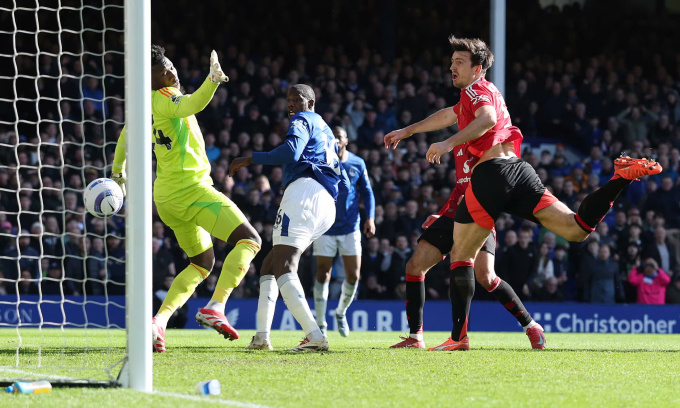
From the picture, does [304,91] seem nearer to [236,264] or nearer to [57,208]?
[236,264]

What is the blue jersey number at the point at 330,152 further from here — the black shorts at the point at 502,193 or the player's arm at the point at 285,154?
the black shorts at the point at 502,193

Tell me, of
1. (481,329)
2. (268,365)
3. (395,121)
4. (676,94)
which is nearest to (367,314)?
(481,329)

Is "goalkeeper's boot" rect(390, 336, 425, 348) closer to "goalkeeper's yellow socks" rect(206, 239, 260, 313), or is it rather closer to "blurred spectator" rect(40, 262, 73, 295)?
"goalkeeper's yellow socks" rect(206, 239, 260, 313)

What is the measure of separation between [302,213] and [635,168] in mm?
2271

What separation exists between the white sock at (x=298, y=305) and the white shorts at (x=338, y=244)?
401 cm

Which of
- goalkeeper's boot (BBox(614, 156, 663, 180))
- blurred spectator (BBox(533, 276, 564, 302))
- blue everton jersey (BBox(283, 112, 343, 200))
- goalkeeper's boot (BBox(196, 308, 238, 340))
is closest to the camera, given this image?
goalkeeper's boot (BBox(614, 156, 663, 180))

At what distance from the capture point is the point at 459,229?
642 cm

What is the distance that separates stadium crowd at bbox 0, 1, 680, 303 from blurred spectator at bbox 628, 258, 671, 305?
0.07ft

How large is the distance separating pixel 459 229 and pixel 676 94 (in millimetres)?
13356

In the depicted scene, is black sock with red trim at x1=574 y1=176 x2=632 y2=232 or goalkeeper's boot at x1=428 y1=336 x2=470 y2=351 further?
goalkeeper's boot at x1=428 y1=336 x2=470 y2=351

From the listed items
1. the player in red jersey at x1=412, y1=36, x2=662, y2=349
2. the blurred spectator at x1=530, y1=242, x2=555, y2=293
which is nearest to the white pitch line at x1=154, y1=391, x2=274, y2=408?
the player in red jersey at x1=412, y1=36, x2=662, y2=349

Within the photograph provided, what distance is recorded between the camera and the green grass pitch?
4082 millimetres

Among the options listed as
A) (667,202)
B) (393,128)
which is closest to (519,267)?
(667,202)

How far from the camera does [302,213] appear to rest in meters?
6.39
